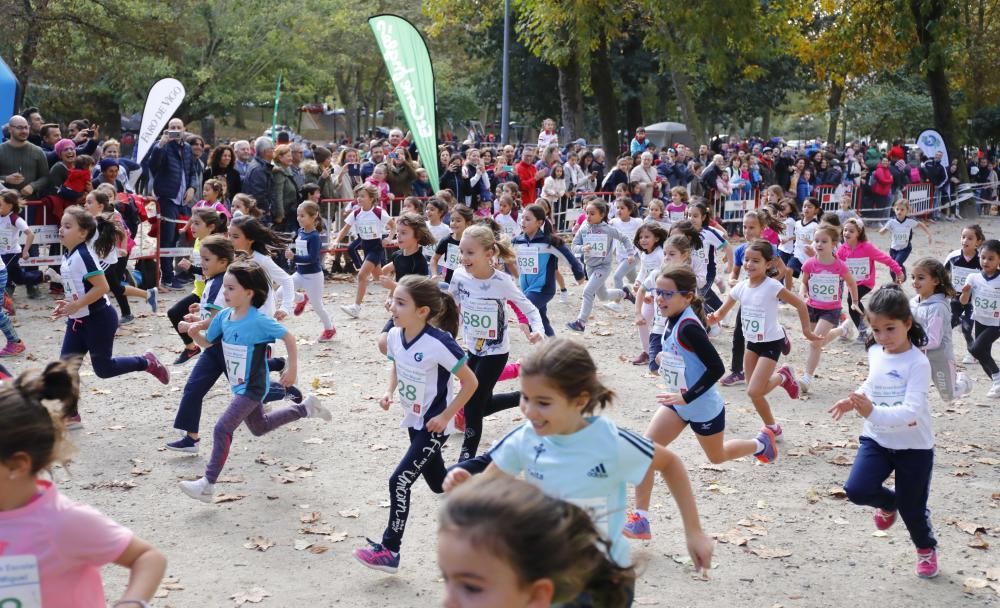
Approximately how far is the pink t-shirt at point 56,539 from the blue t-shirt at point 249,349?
12.2 ft

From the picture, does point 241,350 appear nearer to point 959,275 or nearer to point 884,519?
point 884,519

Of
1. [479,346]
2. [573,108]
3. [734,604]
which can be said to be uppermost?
[573,108]

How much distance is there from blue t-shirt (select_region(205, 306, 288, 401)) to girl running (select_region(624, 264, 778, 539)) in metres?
2.31

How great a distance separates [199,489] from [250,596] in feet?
4.31

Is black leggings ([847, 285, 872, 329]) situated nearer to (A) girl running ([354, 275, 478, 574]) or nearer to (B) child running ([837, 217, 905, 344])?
(B) child running ([837, 217, 905, 344])

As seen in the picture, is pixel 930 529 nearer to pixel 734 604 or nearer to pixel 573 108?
pixel 734 604

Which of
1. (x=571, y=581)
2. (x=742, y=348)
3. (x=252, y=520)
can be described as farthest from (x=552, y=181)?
(x=571, y=581)

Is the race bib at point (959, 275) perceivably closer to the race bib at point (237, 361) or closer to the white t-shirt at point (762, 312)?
the white t-shirt at point (762, 312)

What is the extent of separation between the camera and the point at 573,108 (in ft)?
102

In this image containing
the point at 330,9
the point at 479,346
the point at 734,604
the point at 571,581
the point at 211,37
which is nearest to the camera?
the point at 571,581

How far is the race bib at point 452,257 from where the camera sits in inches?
440

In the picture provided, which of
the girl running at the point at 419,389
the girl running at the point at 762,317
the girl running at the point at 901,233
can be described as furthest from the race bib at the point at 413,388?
the girl running at the point at 901,233

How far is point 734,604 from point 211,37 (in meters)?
39.2

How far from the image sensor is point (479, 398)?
7.59 meters
